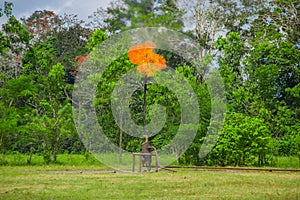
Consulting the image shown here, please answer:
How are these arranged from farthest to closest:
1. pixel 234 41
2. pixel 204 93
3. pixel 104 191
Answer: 1. pixel 234 41
2. pixel 204 93
3. pixel 104 191

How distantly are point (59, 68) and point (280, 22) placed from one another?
9021 mm

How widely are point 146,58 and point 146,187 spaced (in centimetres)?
611

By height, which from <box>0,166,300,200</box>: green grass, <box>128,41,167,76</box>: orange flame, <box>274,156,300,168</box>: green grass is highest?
<box>128,41,167,76</box>: orange flame

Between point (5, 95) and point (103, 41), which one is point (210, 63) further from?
point (5, 95)

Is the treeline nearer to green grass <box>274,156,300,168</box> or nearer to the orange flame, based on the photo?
green grass <box>274,156,300,168</box>

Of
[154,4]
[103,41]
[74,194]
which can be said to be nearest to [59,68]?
[103,41]

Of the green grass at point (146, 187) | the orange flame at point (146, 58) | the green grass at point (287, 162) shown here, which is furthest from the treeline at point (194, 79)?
the green grass at point (146, 187)

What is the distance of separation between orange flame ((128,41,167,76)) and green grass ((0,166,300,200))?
452 cm

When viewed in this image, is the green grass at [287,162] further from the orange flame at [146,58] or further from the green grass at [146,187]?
A: the orange flame at [146,58]

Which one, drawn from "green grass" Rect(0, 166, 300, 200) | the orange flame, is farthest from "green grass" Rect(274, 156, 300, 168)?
the orange flame

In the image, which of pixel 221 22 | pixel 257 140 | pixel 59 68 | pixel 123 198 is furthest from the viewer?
pixel 221 22

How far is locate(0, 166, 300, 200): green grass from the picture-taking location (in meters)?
7.66

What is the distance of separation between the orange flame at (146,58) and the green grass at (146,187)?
452 cm

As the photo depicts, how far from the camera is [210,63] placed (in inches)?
742
